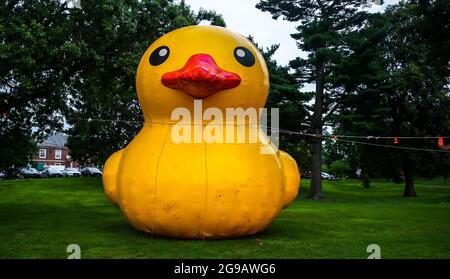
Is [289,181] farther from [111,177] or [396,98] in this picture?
[396,98]

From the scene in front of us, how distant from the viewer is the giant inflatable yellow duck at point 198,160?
303 inches

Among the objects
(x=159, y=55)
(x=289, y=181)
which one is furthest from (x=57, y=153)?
(x=289, y=181)

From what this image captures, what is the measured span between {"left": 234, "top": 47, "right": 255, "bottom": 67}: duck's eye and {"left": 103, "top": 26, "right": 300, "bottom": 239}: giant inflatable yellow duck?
2cm

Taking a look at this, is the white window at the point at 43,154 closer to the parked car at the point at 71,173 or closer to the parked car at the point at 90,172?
the parked car at the point at 90,172

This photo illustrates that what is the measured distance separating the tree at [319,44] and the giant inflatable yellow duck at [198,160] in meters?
18.4

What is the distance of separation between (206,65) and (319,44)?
20291 millimetres

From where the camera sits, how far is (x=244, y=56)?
27.7 ft

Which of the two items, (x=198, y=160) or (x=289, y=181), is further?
(x=289, y=181)

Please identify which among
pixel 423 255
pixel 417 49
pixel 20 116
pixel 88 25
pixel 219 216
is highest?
pixel 417 49

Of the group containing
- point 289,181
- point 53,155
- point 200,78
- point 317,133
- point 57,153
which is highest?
point 317,133

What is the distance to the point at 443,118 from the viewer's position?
3106cm
